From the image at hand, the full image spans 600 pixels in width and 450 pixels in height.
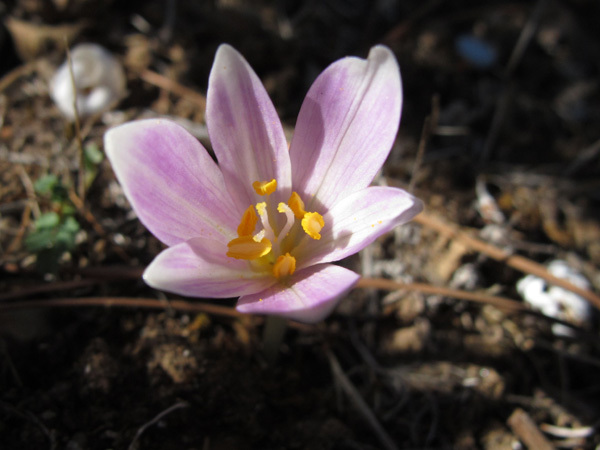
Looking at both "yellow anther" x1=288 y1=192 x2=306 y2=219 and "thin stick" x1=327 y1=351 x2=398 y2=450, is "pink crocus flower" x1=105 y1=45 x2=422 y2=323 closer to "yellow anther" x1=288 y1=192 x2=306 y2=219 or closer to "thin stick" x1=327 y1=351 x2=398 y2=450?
"yellow anther" x1=288 y1=192 x2=306 y2=219

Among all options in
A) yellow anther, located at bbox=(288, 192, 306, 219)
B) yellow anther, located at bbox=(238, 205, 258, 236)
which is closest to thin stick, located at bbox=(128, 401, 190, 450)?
yellow anther, located at bbox=(238, 205, 258, 236)

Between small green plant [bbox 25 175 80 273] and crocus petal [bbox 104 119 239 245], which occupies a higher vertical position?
crocus petal [bbox 104 119 239 245]

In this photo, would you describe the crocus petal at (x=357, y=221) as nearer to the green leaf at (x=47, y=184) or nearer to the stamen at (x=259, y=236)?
the stamen at (x=259, y=236)

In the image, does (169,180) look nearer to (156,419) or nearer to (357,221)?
(357,221)

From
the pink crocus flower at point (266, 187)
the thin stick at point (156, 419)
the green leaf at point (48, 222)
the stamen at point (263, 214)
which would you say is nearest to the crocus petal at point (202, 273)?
the pink crocus flower at point (266, 187)

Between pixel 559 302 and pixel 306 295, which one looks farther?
pixel 559 302

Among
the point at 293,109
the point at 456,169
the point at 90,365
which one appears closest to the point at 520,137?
the point at 456,169

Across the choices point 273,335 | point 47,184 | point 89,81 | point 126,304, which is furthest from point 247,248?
point 89,81

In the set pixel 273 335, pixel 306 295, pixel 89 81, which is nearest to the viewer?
pixel 306 295
